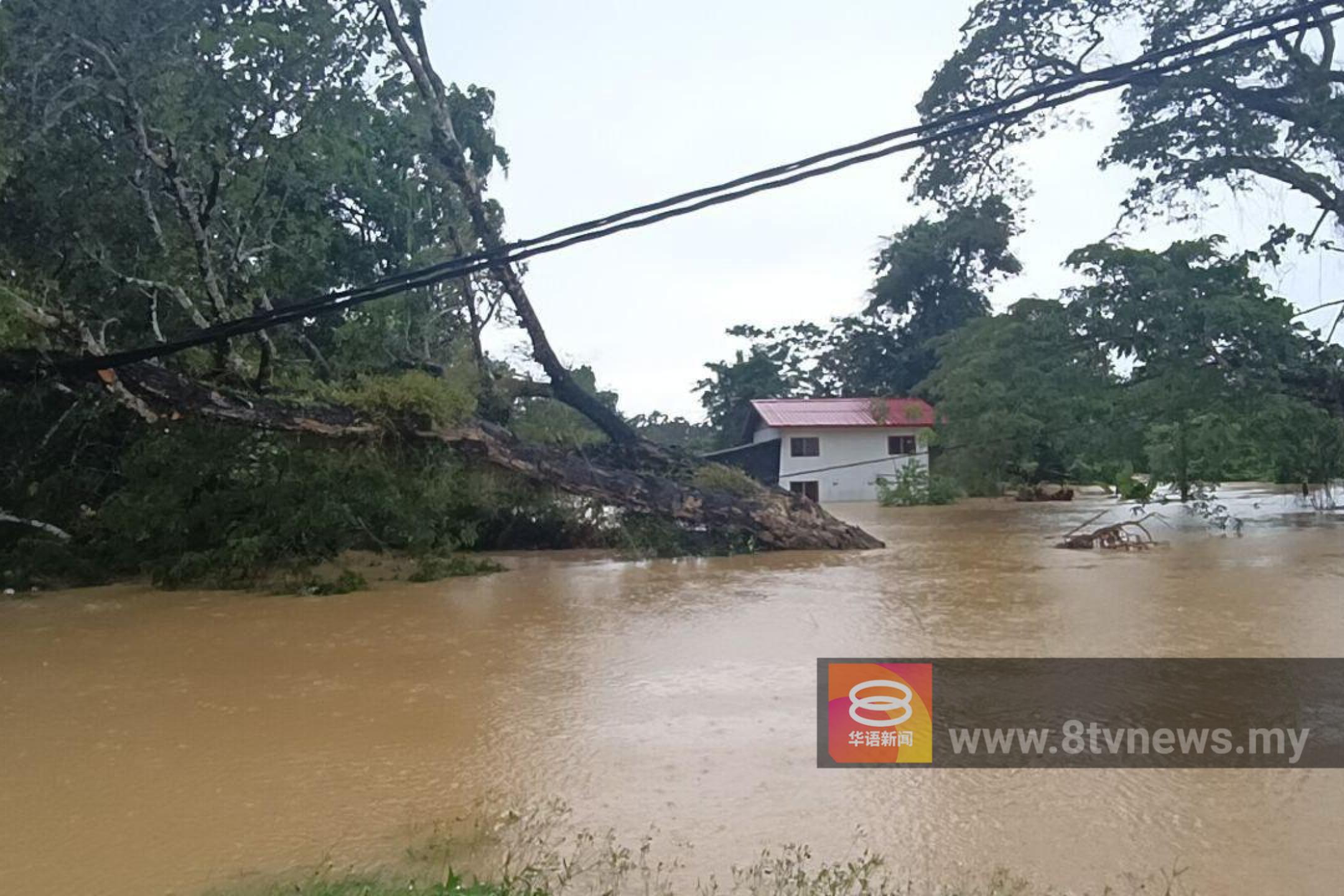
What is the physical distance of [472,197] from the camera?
1244 cm

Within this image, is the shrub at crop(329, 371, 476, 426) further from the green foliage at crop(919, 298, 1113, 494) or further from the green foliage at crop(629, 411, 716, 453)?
the green foliage at crop(629, 411, 716, 453)

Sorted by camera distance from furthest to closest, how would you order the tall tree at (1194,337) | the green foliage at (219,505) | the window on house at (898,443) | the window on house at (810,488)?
the window on house at (898,443) → the window on house at (810,488) → the tall tree at (1194,337) → the green foliage at (219,505)

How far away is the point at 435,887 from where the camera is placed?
2.87 metres

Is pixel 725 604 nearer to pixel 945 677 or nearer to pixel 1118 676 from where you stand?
pixel 945 677

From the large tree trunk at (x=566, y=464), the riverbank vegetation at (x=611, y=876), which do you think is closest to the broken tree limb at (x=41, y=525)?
the large tree trunk at (x=566, y=464)

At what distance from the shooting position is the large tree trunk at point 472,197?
39.3 ft

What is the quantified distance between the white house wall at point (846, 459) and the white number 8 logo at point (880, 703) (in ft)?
78.4

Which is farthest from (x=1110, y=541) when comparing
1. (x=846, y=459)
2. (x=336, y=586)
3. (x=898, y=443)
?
(x=898, y=443)

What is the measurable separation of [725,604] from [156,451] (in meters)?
6.14

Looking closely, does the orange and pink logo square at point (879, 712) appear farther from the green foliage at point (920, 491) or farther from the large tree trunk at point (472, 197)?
the green foliage at point (920, 491)

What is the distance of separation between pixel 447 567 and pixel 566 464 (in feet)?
6.50

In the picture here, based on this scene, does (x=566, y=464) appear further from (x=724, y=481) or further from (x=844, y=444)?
(x=844, y=444)

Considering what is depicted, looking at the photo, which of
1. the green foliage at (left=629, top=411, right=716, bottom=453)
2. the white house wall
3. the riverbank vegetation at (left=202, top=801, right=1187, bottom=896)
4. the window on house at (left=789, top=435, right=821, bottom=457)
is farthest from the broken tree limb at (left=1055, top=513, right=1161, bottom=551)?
the green foliage at (left=629, top=411, right=716, bottom=453)

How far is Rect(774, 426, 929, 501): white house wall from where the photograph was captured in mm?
29625
